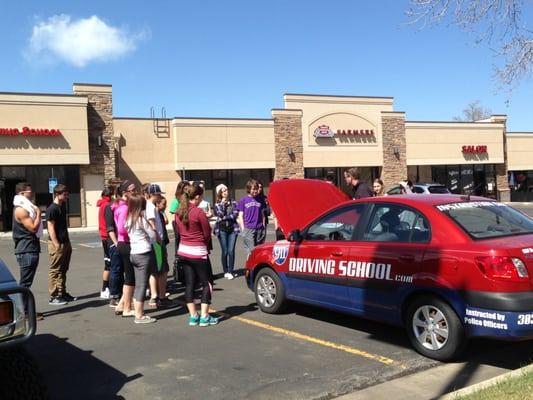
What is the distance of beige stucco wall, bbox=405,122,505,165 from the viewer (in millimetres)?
35031

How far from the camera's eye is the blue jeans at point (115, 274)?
796 centimetres

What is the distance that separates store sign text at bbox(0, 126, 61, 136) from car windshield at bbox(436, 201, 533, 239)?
75.2 feet

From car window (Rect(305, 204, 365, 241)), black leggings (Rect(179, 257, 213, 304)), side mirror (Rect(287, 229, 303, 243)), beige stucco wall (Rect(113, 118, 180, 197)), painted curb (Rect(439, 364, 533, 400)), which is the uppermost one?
beige stucco wall (Rect(113, 118, 180, 197))

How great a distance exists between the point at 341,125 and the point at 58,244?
26435mm

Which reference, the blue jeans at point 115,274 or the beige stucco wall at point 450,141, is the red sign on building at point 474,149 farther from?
the blue jeans at point 115,274

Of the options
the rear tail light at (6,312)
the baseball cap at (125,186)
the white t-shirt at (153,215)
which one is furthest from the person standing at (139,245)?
the rear tail light at (6,312)

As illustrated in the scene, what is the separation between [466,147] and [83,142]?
24063 millimetres

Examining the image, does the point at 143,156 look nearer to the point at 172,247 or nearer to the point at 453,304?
the point at 172,247

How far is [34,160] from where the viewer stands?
2503 centimetres

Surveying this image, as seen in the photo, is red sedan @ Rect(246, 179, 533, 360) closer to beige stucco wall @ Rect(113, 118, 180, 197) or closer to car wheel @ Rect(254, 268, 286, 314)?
car wheel @ Rect(254, 268, 286, 314)

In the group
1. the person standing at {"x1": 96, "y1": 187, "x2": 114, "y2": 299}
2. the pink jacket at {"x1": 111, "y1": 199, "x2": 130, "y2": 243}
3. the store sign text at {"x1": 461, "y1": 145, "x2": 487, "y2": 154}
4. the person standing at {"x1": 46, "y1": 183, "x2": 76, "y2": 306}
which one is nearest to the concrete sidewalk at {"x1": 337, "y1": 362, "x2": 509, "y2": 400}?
the pink jacket at {"x1": 111, "y1": 199, "x2": 130, "y2": 243}

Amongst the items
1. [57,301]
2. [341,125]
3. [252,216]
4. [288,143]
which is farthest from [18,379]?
[341,125]

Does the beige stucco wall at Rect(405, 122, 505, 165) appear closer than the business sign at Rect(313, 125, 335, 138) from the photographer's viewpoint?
No

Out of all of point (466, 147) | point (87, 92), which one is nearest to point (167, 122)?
point (87, 92)
